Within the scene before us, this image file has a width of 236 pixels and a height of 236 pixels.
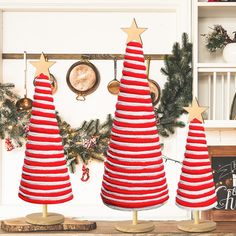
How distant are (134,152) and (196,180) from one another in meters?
0.19

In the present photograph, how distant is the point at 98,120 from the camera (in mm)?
2473

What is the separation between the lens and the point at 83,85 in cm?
249

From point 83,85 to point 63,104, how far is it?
16cm

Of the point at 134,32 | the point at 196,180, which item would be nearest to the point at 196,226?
the point at 196,180

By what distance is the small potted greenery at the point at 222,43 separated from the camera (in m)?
2.28

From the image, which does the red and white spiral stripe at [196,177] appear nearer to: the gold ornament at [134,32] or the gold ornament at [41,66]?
the gold ornament at [134,32]

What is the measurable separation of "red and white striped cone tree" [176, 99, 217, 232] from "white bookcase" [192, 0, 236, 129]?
0.95 meters

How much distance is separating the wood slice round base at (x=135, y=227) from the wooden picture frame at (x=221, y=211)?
115 centimetres

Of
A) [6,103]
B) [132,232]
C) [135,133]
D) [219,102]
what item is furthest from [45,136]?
[219,102]

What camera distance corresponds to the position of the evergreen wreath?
7.75 feet

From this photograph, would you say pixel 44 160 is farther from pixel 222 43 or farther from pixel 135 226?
pixel 222 43

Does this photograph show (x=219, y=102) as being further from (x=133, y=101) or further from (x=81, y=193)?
(x=133, y=101)

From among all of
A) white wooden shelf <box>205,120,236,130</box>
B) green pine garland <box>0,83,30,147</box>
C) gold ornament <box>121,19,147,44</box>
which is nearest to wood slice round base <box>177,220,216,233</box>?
gold ornament <box>121,19,147,44</box>

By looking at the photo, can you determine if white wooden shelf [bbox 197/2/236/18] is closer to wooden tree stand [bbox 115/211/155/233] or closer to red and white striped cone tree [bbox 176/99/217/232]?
red and white striped cone tree [bbox 176/99/217/232]
